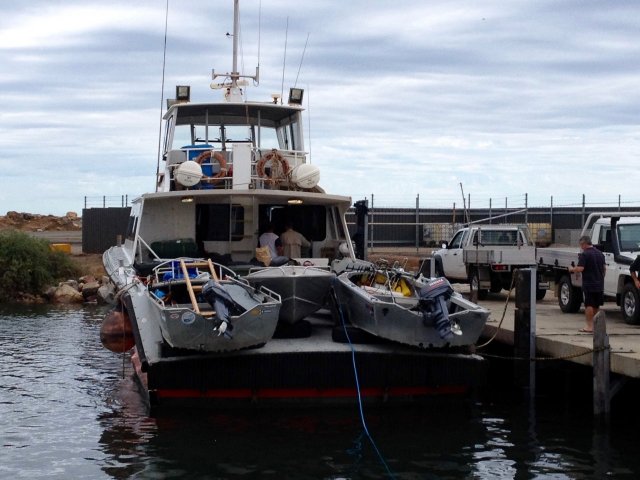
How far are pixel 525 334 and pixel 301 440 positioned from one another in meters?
4.39

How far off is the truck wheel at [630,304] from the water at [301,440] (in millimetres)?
1858

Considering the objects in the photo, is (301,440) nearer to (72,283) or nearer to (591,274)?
(591,274)

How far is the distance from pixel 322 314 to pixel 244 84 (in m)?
6.54

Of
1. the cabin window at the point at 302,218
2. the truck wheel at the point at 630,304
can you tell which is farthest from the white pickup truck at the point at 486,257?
the cabin window at the point at 302,218

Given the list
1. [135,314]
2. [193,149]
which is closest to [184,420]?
[135,314]

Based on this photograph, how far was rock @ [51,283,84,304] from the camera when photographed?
2931 cm

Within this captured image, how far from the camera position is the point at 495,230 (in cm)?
2336

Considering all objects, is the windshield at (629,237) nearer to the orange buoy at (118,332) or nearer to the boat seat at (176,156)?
the boat seat at (176,156)

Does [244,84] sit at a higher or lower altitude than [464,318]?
higher

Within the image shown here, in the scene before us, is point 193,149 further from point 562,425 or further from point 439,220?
point 439,220

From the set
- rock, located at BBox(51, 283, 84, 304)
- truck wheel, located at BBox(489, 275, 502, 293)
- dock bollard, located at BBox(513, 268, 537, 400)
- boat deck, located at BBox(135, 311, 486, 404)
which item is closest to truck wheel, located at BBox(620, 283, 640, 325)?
dock bollard, located at BBox(513, 268, 537, 400)

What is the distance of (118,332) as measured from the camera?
51.0 ft

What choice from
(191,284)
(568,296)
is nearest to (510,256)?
(568,296)

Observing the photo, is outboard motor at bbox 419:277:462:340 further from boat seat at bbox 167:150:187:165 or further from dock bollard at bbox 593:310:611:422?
boat seat at bbox 167:150:187:165
